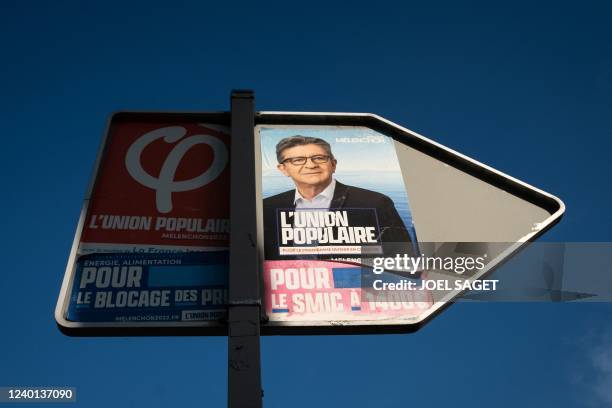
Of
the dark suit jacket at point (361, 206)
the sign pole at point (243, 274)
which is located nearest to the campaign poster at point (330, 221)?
the dark suit jacket at point (361, 206)

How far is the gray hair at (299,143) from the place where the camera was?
178 inches

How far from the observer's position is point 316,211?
13.5 ft

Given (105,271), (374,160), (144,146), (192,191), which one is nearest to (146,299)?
(105,271)

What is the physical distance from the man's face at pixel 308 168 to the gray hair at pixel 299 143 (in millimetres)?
22

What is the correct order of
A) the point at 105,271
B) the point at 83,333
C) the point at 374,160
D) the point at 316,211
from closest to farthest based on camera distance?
the point at 83,333, the point at 105,271, the point at 316,211, the point at 374,160

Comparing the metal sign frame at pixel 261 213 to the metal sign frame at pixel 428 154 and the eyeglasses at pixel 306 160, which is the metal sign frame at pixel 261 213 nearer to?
the metal sign frame at pixel 428 154

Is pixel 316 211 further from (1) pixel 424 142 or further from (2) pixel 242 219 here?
(1) pixel 424 142

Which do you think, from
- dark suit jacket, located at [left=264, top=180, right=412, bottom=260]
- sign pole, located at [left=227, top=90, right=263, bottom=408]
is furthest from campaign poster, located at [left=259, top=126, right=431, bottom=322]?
sign pole, located at [left=227, top=90, right=263, bottom=408]

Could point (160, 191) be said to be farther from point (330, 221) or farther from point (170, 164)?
point (330, 221)

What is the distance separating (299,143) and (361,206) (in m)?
0.70

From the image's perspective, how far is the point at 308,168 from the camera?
4.43 metres

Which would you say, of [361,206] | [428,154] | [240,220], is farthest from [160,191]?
[428,154]

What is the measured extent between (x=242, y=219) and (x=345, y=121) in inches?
56.4

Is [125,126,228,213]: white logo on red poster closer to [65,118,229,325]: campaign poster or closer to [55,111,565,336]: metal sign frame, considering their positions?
[65,118,229,325]: campaign poster
